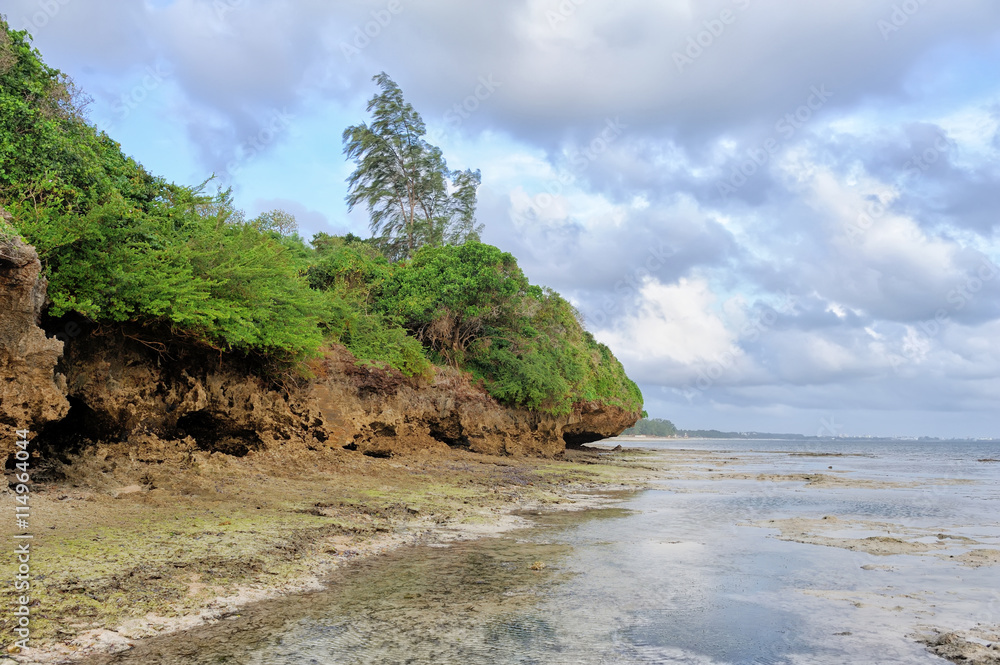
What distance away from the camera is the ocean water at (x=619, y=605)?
5.67 m

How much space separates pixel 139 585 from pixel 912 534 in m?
14.1

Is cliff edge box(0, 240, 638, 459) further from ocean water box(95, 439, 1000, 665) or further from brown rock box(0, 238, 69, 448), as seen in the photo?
ocean water box(95, 439, 1000, 665)

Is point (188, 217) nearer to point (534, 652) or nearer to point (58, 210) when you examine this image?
point (58, 210)

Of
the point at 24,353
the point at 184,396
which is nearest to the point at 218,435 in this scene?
the point at 184,396

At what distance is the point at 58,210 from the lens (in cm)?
1188

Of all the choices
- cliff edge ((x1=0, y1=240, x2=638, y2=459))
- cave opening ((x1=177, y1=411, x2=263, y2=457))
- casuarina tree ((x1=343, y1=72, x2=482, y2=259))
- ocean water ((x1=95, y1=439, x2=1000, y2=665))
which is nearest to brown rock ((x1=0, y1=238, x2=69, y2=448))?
cliff edge ((x1=0, y1=240, x2=638, y2=459))

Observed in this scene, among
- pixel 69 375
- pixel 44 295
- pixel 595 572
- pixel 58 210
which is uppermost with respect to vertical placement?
pixel 58 210

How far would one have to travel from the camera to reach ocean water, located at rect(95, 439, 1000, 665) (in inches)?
223

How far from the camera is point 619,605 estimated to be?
23.9 feet

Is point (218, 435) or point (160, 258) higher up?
point (160, 258)

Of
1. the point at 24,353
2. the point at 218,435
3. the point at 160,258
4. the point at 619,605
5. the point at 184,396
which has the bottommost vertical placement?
the point at 619,605

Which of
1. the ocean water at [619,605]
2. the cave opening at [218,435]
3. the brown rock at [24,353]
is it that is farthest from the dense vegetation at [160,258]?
the ocean water at [619,605]

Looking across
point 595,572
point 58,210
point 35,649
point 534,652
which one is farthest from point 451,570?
point 58,210

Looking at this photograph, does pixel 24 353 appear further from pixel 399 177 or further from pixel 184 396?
pixel 399 177
